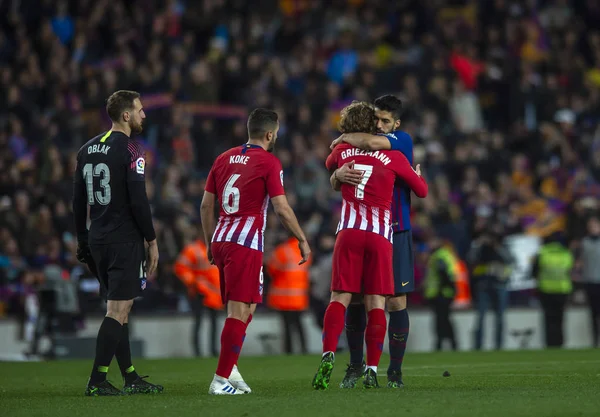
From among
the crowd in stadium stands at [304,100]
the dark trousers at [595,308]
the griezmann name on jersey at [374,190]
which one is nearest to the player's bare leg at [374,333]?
the griezmann name on jersey at [374,190]

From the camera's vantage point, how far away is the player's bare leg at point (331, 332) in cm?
861

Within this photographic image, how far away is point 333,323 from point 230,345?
848 mm

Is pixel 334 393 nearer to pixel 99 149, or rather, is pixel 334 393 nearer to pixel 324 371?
pixel 324 371

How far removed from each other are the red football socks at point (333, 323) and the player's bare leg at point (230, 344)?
0.64 meters

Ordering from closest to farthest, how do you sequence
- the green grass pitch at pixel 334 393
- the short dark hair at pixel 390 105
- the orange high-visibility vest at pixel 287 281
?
the green grass pitch at pixel 334 393 → the short dark hair at pixel 390 105 → the orange high-visibility vest at pixel 287 281

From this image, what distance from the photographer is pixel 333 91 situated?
2225 centimetres

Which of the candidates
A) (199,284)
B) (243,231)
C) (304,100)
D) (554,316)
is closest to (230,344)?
(243,231)

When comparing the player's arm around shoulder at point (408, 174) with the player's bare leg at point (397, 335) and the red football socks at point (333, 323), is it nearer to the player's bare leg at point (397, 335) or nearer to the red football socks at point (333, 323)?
the player's bare leg at point (397, 335)

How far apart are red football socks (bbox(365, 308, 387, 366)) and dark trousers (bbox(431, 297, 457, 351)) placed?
30.9 ft

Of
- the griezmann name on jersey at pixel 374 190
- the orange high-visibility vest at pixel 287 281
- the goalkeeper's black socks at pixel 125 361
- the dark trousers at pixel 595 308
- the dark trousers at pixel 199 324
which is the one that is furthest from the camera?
the dark trousers at pixel 595 308

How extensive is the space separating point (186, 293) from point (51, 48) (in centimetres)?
561

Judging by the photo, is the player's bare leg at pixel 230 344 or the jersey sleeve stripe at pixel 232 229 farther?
the jersey sleeve stripe at pixel 232 229

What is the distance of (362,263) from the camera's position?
351 inches

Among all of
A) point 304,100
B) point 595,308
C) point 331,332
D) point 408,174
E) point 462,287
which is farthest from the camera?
point 304,100
